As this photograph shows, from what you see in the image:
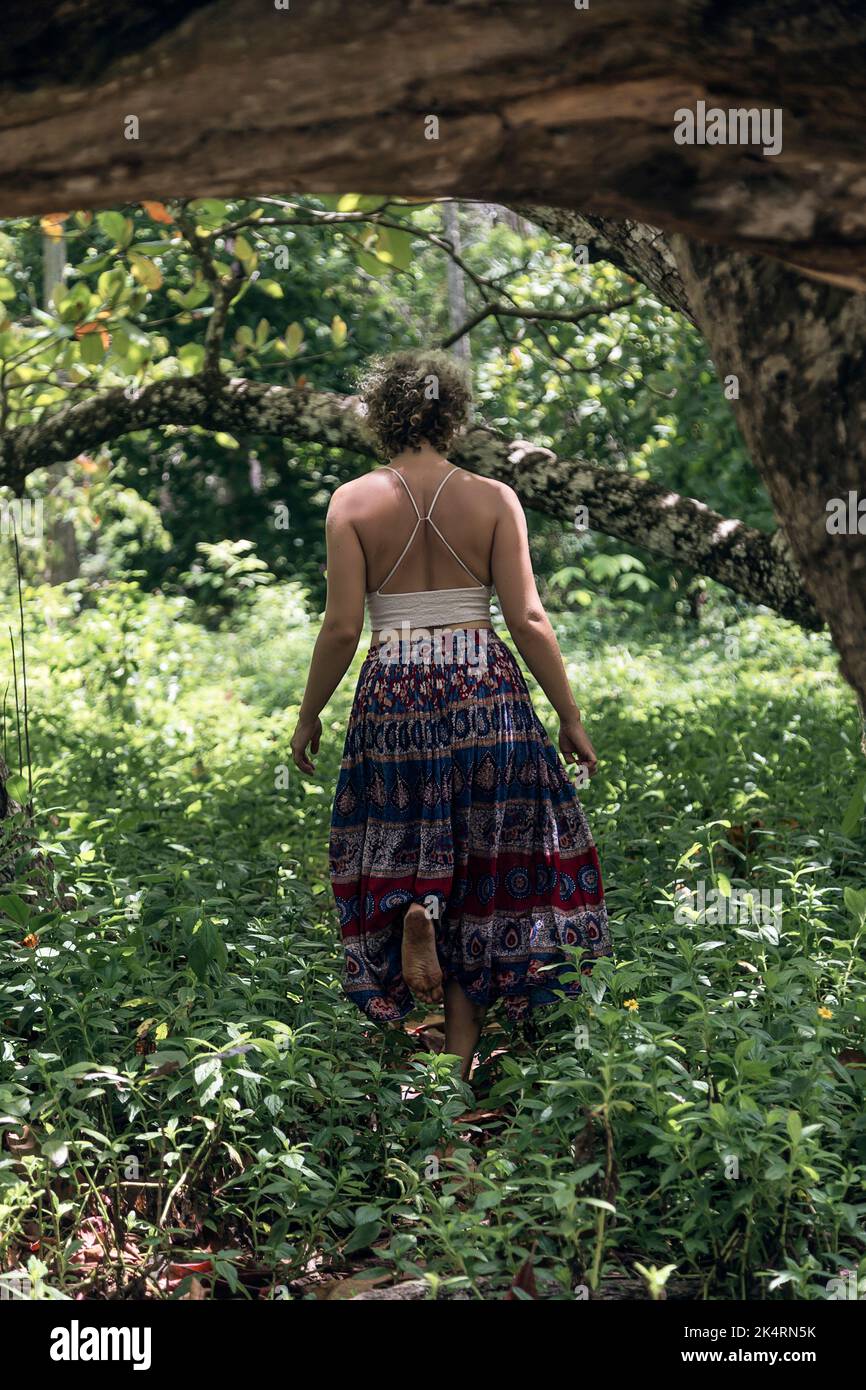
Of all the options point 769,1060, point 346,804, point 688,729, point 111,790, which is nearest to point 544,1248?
point 769,1060

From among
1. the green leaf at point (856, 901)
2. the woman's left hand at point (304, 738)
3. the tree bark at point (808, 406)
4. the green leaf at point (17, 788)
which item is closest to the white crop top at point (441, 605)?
the woman's left hand at point (304, 738)

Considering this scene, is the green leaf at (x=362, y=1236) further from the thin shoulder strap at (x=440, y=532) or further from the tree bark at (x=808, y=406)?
the thin shoulder strap at (x=440, y=532)


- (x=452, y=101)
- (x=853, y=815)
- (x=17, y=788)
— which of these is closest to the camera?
(x=452, y=101)

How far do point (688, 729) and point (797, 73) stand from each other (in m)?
5.71

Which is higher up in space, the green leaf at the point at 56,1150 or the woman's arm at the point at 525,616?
the woman's arm at the point at 525,616

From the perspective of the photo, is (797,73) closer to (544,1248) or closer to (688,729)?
(544,1248)

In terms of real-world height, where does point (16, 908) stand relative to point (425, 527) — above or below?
below

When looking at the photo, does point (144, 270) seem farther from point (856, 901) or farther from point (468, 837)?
point (856, 901)

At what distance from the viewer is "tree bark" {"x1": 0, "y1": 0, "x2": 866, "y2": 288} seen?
71.7 inches

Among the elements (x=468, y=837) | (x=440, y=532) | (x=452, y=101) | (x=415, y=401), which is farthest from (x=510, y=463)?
(x=452, y=101)

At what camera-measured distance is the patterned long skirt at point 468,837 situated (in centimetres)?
380

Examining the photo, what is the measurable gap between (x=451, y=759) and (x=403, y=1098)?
35.4 inches

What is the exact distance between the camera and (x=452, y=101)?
6.10 ft
